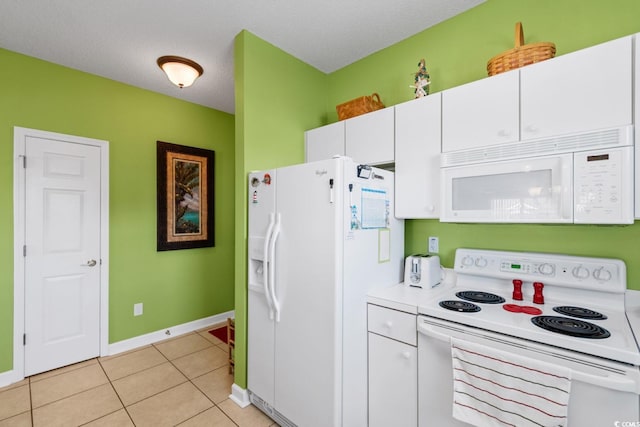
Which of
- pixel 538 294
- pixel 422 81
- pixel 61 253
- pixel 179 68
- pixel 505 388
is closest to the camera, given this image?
pixel 505 388

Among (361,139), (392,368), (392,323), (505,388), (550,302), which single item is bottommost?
(392,368)

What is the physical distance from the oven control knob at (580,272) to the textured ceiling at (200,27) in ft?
5.90

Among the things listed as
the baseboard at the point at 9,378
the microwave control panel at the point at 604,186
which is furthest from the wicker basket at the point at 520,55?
the baseboard at the point at 9,378

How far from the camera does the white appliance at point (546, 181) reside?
1288mm

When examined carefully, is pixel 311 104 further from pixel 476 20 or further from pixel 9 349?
pixel 9 349

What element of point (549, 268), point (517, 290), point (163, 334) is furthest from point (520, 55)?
point (163, 334)

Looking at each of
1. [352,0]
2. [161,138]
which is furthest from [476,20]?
[161,138]

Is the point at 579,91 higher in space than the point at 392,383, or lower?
higher

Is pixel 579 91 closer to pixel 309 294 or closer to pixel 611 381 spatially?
pixel 611 381

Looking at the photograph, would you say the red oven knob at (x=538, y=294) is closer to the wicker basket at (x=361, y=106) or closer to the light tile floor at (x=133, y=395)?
the wicker basket at (x=361, y=106)

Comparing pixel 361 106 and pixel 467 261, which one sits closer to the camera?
pixel 467 261

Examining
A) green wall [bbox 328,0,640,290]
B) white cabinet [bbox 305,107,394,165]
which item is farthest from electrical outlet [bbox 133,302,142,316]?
green wall [bbox 328,0,640,290]

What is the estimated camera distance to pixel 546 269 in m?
1.67

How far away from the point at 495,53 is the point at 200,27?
209cm
